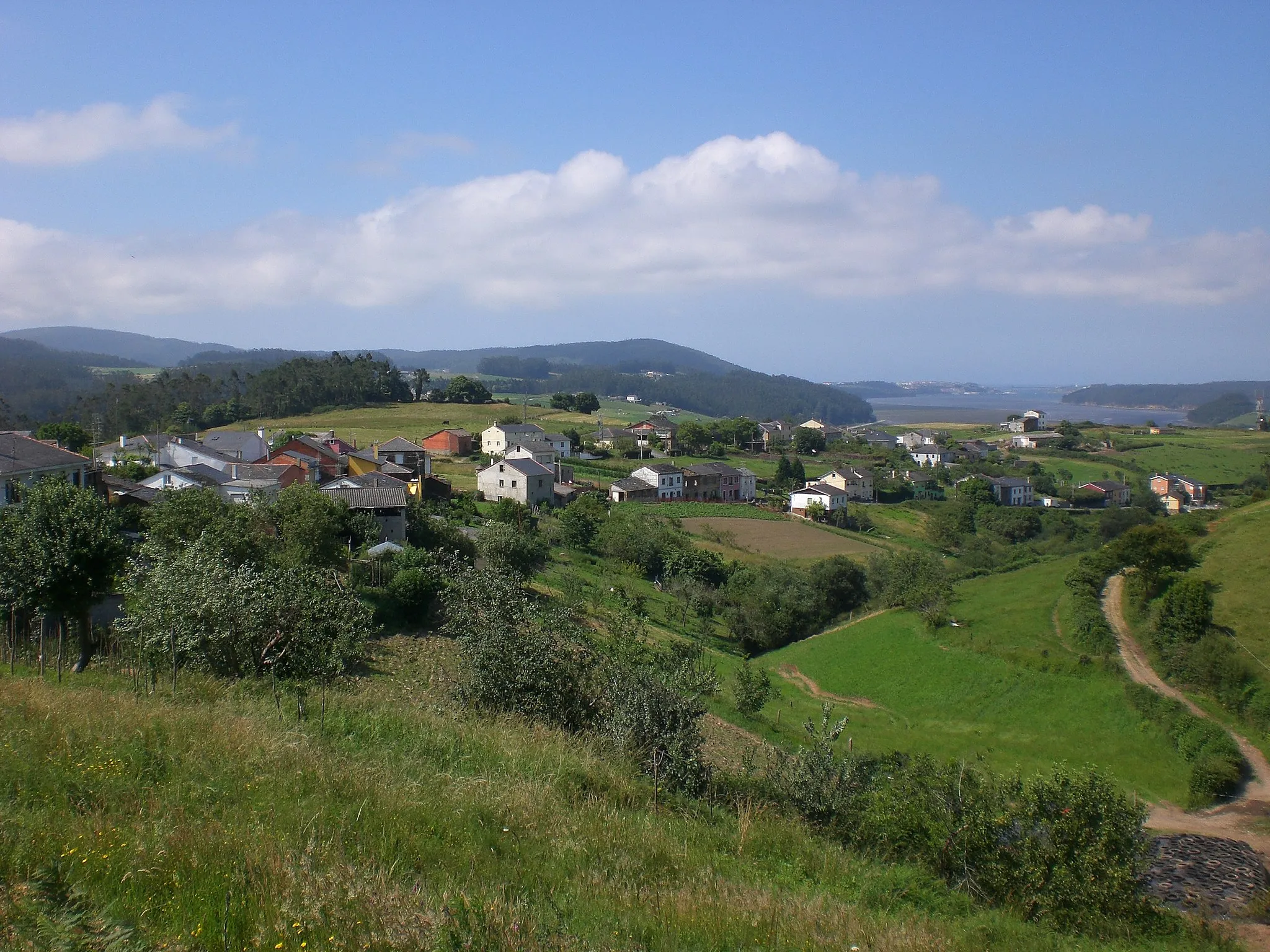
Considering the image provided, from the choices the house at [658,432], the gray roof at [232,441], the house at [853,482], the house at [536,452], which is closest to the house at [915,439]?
the house at [853,482]

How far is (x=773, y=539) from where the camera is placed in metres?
47.7

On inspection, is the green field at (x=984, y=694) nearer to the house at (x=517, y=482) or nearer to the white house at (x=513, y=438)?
the house at (x=517, y=482)

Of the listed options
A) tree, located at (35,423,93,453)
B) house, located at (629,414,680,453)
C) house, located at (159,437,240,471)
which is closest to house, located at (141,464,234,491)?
house, located at (159,437,240,471)

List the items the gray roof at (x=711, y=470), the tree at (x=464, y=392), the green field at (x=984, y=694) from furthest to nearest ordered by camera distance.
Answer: the tree at (x=464, y=392)
the gray roof at (x=711, y=470)
the green field at (x=984, y=694)

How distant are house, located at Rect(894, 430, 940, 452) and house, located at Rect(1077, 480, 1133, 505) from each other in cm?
2373

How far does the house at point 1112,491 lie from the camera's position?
62.3m

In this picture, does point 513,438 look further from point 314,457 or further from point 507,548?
point 507,548

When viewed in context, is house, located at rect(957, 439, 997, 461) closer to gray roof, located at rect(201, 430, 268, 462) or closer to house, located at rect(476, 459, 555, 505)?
house, located at rect(476, 459, 555, 505)

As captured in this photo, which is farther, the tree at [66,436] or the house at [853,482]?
the house at [853,482]

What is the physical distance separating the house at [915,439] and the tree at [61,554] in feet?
271

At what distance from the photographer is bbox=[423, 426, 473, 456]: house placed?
61125 millimetres

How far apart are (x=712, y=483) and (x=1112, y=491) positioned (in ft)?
104

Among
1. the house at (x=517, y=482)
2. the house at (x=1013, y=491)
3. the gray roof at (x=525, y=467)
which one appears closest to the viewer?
the house at (x=517, y=482)

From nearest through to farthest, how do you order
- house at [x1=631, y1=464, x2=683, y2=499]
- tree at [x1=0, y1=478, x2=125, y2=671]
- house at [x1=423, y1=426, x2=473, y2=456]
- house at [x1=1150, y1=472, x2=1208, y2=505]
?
tree at [x1=0, y1=478, x2=125, y2=671] < house at [x1=631, y1=464, x2=683, y2=499] < house at [x1=1150, y1=472, x2=1208, y2=505] < house at [x1=423, y1=426, x2=473, y2=456]
